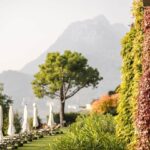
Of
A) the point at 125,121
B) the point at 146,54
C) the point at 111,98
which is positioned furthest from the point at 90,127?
the point at 111,98

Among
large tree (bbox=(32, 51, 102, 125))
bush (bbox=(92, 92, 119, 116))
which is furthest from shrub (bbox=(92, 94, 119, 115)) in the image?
large tree (bbox=(32, 51, 102, 125))

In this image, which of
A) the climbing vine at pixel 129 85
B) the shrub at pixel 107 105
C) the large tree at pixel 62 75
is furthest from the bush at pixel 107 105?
the climbing vine at pixel 129 85

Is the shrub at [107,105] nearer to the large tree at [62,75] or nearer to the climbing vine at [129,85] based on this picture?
the large tree at [62,75]

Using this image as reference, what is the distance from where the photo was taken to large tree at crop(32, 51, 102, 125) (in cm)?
5775

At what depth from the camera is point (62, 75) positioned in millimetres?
58062

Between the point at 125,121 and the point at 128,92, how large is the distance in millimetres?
751

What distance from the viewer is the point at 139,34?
39.7 ft

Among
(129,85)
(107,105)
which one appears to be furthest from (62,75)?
(129,85)

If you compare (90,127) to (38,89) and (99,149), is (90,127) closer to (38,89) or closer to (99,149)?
(99,149)

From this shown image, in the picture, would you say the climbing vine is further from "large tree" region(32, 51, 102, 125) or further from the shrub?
"large tree" region(32, 51, 102, 125)

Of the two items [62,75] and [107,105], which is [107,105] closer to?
[107,105]

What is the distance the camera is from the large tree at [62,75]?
5775 centimetres

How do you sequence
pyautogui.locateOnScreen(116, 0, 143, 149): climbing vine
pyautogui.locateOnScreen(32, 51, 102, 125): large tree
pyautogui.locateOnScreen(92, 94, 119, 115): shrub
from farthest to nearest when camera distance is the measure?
pyautogui.locateOnScreen(32, 51, 102, 125): large tree → pyautogui.locateOnScreen(92, 94, 119, 115): shrub → pyautogui.locateOnScreen(116, 0, 143, 149): climbing vine

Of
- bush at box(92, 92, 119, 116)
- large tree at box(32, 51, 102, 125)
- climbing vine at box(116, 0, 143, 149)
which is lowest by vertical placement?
climbing vine at box(116, 0, 143, 149)
